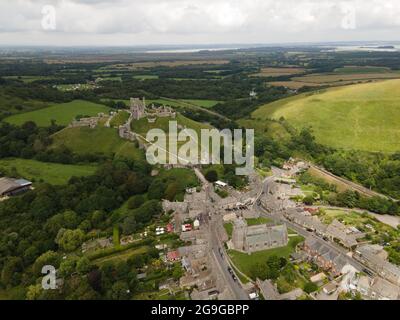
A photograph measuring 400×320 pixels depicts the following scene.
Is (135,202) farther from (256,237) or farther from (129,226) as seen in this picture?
(256,237)

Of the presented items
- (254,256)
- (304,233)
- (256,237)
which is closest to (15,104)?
(256,237)

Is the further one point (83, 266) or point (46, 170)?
point (46, 170)

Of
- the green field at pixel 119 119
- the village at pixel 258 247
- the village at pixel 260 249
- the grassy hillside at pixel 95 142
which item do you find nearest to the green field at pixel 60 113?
the grassy hillside at pixel 95 142

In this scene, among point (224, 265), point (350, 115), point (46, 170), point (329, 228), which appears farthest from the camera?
point (350, 115)

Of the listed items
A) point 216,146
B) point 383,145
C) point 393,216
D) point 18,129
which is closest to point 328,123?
point 383,145

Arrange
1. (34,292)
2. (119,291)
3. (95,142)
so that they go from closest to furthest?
(119,291)
(34,292)
(95,142)

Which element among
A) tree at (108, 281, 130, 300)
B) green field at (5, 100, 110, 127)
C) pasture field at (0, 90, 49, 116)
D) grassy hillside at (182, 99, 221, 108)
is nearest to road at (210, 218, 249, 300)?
tree at (108, 281, 130, 300)

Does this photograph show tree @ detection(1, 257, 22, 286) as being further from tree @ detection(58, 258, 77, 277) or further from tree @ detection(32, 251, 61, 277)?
tree @ detection(58, 258, 77, 277)
